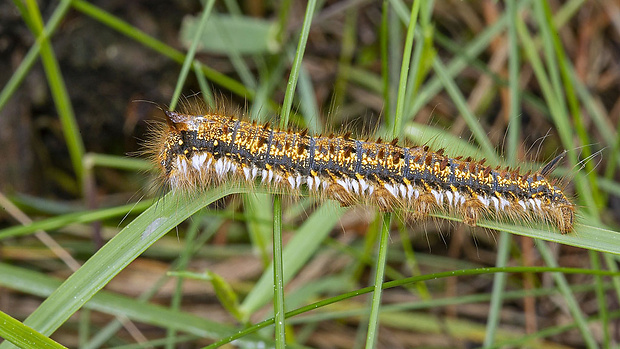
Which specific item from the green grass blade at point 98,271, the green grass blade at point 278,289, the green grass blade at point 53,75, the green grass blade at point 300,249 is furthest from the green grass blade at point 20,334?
the green grass blade at point 53,75

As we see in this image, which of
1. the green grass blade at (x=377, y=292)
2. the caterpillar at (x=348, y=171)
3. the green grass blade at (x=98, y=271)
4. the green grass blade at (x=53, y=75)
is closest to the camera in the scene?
the green grass blade at (x=377, y=292)

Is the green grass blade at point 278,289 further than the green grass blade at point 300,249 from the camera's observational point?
No

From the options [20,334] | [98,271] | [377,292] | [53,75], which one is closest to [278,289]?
[377,292]

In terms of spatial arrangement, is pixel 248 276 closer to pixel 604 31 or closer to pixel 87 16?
pixel 87 16

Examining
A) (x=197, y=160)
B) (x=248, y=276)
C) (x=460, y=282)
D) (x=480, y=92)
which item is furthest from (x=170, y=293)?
(x=480, y=92)

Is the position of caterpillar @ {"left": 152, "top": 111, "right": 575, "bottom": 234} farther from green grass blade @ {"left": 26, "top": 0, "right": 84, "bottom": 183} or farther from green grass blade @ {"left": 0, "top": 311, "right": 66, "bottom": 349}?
green grass blade @ {"left": 26, "top": 0, "right": 84, "bottom": 183}

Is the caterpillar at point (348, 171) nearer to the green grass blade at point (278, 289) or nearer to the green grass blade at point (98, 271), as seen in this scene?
the green grass blade at point (98, 271)

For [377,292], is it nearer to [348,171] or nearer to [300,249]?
[348,171]

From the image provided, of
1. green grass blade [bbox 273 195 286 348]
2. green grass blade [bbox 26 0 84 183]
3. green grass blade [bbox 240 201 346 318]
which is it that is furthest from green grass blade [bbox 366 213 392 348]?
green grass blade [bbox 26 0 84 183]

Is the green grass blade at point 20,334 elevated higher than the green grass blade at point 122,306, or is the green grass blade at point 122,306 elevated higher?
the green grass blade at point 122,306
